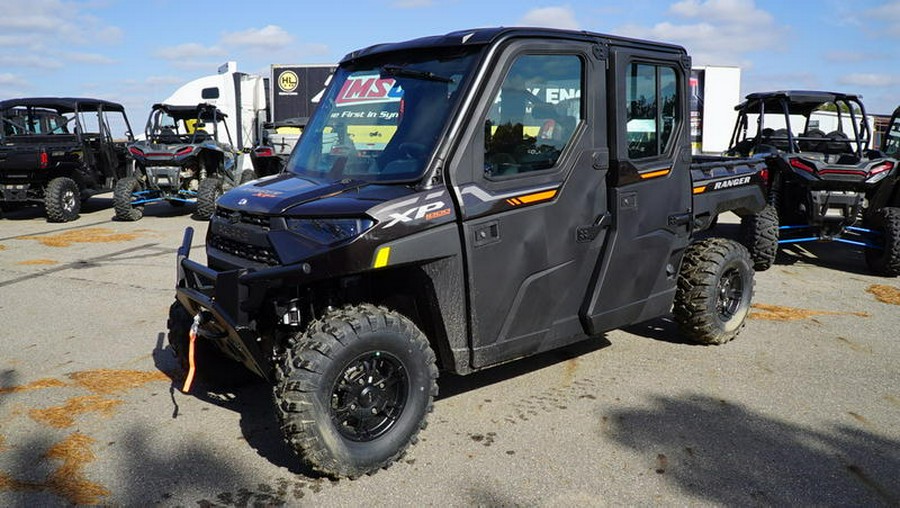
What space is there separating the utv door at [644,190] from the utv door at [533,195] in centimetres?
12

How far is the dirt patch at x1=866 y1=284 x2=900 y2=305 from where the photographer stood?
7.31 metres

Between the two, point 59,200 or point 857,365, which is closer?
point 857,365

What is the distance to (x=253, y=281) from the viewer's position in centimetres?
323

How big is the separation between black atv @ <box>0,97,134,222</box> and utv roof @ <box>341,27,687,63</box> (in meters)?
11.1

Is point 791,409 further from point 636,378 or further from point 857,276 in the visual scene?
point 857,276

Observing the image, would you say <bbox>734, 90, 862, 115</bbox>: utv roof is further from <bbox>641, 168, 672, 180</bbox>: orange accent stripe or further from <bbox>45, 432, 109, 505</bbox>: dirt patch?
<bbox>45, 432, 109, 505</bbox>: dirt patch

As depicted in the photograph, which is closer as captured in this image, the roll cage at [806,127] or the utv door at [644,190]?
the utv door at [644,190]

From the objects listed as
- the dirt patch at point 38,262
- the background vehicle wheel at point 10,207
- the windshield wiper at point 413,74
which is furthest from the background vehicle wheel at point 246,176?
the windshield wiper at point 413,74

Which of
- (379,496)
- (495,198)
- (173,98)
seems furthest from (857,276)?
(173,98)

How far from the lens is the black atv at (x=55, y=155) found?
515 inches

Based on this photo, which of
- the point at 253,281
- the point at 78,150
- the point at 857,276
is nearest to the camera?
the point at 253,281

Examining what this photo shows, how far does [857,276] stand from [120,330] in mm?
8290

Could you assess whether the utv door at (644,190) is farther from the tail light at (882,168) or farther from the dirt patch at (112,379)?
the tail light at (882,168)

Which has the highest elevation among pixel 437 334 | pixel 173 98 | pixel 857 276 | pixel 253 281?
pixel 173 98
